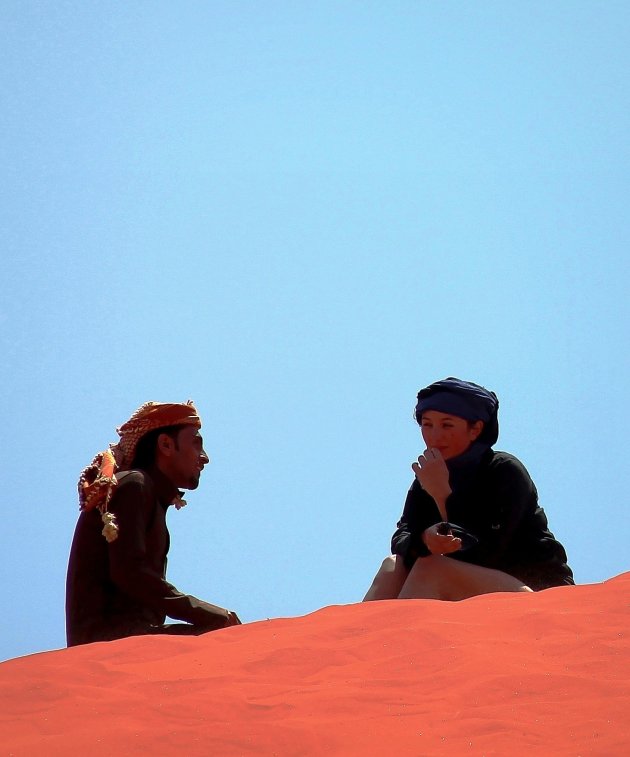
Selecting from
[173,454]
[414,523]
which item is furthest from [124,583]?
[414,523]

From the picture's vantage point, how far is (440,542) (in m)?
6.02

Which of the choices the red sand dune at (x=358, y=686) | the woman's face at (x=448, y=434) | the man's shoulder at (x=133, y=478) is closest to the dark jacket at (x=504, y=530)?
the woman's face at (x=448, y=434)

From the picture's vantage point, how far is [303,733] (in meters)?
3.74

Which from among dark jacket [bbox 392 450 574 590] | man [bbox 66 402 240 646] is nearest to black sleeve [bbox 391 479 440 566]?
dark jacket [bbox 392 450 574 590]

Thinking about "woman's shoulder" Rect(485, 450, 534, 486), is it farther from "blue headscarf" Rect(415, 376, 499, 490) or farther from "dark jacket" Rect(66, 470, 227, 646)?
"dark jacket" Rect(66, 470, 227, 646)

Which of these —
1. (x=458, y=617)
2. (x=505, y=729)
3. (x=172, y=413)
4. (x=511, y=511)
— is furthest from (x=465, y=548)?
(x=505, y=729)

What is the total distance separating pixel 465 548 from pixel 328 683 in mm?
2202

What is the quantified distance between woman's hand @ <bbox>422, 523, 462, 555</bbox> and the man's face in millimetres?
1759

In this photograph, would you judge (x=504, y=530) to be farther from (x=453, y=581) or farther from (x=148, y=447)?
(x=148, y=447)

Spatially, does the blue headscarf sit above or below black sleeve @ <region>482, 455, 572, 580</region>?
above

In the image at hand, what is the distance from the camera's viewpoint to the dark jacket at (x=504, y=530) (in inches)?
254

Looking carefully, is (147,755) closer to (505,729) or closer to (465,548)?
(505,729)

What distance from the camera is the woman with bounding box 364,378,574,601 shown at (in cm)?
607

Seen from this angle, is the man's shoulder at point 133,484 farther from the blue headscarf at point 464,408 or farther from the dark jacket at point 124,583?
the blue headscarf at point 464,408
